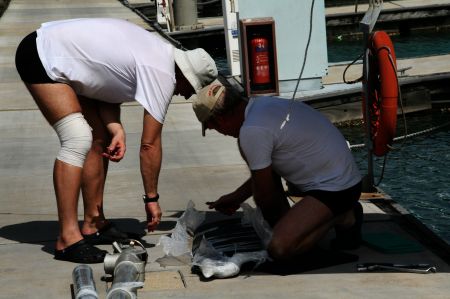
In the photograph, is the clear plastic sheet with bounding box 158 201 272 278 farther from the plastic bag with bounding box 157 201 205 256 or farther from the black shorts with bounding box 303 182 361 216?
the black shorts with bounding box 303 182 361 216

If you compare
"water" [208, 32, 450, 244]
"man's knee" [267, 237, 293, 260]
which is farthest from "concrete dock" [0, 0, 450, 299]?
"water" [208, 32, 450, 244]

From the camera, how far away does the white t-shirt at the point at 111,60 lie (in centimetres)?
578

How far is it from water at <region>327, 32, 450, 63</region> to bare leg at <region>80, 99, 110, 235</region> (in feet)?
42.4

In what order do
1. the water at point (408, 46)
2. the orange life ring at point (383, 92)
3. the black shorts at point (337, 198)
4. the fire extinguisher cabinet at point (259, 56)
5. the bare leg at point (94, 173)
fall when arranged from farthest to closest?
the water at point (408, 46) → the fire extinguisher cabinet at point (259, 56) → the orange life ring at point (383, 92) → the bare leg at point (94, 173) → the black shorts at point (337, 198)

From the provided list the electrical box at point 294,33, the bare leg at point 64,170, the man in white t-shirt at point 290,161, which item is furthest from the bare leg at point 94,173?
the electrical box at point 294,33

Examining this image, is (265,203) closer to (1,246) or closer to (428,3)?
(1,246)

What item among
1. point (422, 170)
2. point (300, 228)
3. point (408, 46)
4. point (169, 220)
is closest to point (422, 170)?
point (422, 170)

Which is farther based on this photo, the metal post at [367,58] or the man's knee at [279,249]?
the metal post at [367,58]

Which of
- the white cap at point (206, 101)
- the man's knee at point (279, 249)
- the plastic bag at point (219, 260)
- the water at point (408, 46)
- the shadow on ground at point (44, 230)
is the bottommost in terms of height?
the water at point (408, 46)

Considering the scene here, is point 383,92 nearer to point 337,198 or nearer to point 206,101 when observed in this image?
point 337,198

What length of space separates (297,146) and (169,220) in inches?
59.4

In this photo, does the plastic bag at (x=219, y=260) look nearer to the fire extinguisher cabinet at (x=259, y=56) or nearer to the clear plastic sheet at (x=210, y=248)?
the clear plastic sheet at (x=210, y=248)

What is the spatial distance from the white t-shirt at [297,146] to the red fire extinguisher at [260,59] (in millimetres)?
6186

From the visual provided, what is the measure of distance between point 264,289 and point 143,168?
1.06m
